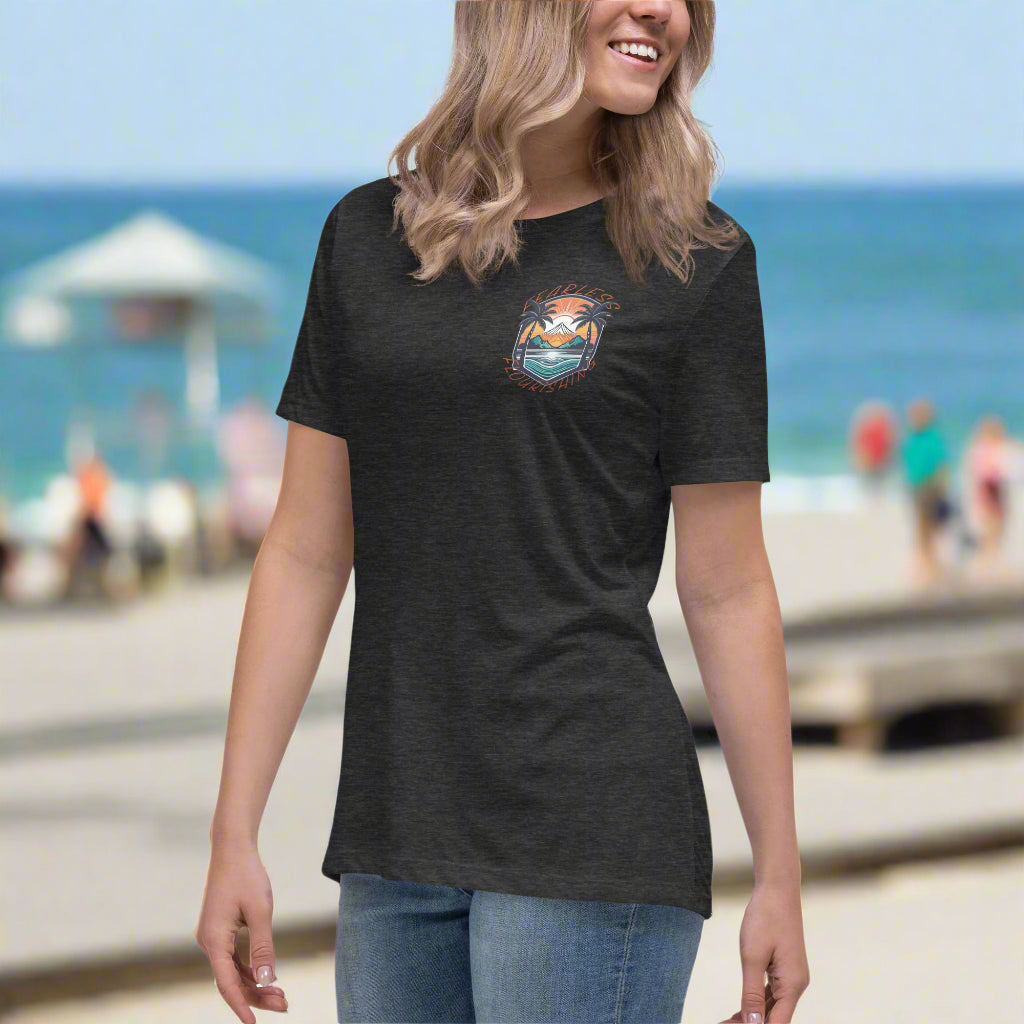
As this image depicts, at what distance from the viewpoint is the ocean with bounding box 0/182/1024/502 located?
22.8 m

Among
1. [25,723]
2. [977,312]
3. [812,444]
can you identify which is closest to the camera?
[25,723]

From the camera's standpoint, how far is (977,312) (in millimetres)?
27391

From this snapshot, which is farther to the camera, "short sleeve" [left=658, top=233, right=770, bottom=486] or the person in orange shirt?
the person in orange shirt

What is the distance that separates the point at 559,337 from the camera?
1.06 metres

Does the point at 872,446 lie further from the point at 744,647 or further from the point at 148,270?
the point at 744,647

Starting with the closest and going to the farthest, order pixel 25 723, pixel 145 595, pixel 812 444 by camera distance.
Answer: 1. pixel 25 723
2. pixel 145 595
3. pixel 812 444

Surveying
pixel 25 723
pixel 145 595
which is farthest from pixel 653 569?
pixel 145 595

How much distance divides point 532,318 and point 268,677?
0.35 metres

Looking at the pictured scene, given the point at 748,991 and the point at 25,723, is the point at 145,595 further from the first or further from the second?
the point at 748,991

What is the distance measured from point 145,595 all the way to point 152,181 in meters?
22.7

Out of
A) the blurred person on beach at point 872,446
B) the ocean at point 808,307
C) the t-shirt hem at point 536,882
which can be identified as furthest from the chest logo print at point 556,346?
the ocean at point 808,307

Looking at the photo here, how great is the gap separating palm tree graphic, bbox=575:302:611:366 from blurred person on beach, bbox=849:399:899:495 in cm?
1766

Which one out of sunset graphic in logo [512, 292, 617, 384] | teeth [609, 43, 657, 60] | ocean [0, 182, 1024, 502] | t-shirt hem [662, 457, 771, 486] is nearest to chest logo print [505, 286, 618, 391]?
sunset graphic in logo [512, 292, 617, 384]

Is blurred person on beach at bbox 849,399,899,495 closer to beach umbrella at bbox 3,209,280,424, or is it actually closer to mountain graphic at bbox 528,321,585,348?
beach umbrella at bbox 3,209,280,424
